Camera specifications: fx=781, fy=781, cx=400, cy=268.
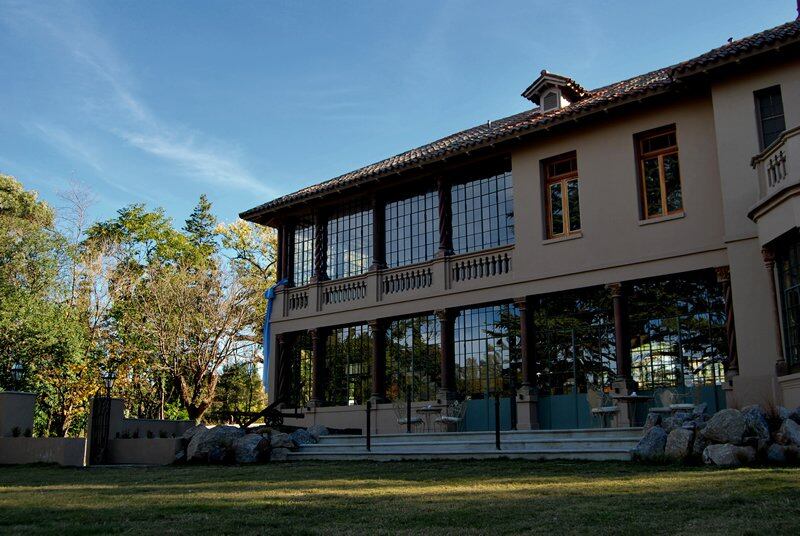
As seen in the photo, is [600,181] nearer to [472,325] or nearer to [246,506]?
[472,325]

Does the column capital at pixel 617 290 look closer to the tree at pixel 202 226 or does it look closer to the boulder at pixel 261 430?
the boulder at pixel 261 430

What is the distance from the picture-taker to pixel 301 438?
17750 mm

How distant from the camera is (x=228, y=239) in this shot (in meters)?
44.6

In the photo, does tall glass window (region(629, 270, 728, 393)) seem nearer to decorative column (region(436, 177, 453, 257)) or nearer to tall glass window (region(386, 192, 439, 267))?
decorative column (region(436, 177, 453, 257))

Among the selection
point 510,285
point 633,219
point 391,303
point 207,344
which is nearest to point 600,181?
point 633,219

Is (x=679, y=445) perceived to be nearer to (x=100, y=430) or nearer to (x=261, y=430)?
(x=261, y=430)

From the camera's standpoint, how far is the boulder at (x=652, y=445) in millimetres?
11414

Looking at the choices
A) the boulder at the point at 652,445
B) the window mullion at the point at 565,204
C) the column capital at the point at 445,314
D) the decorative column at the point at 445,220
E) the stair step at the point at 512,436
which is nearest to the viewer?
the boulder at the point at 652,445

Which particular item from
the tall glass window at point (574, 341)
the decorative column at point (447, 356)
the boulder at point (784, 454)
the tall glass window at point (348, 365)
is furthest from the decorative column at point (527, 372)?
the boulder at point (784, 454)

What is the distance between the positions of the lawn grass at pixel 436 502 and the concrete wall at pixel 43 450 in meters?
A: 6.52

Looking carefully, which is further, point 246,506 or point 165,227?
point 165,227

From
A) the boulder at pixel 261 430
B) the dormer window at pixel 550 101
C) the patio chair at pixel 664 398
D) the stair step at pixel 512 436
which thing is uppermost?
the dormer window at pixel 550 101

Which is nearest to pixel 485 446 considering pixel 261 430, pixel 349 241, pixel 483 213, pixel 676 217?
pixel 676 217

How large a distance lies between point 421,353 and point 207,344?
1626 centimetres
